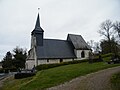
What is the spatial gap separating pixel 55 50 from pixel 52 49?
94 cm

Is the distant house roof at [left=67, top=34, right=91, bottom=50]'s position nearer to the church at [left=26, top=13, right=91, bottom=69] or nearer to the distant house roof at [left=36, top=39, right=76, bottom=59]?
the church at [left=26, top=13, right=91, bottom=69]

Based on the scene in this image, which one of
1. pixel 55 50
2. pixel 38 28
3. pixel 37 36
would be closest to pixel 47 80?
pixel 55 50

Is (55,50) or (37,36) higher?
(37,36)

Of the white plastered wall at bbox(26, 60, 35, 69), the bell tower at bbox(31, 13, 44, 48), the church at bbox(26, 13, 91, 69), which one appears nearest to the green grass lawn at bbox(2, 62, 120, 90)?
the church at bbox(26, 13, 91, 69)

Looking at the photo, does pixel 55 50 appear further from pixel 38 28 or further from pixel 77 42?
pixel 38 28

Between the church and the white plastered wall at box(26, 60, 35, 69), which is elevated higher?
the church

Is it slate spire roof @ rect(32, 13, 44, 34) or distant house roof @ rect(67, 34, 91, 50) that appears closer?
slate spire roof @ rect(32, 13, 44, 34)

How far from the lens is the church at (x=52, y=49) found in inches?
1895

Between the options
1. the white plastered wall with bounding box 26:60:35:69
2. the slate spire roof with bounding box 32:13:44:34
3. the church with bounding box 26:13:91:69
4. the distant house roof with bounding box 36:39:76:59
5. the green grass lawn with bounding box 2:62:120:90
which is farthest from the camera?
the slate spire roof with bounding box 32:13:44:34

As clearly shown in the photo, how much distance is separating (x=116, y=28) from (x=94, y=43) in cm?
3604

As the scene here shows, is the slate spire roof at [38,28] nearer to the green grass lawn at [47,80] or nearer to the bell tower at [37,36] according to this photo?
the bell tower at [37,36]

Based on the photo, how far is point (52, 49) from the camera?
50.7 meters

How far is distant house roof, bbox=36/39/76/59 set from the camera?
4828cm

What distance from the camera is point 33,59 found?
1950 inches
